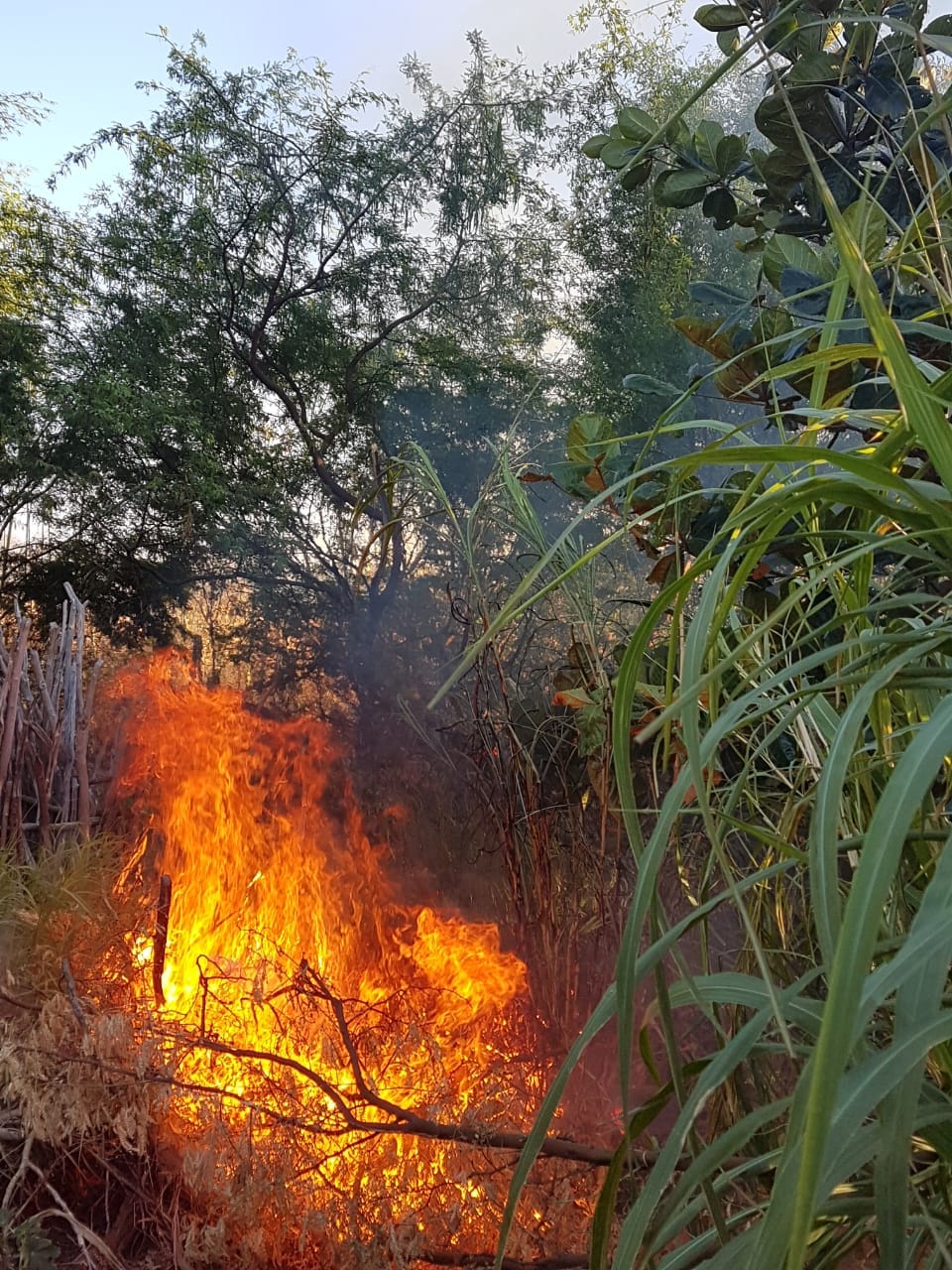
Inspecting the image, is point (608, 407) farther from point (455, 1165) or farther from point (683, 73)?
point (455, 1165)

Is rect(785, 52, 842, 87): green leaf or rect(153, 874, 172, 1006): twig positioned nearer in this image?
rect(785, 52, 842, 87): green leaf

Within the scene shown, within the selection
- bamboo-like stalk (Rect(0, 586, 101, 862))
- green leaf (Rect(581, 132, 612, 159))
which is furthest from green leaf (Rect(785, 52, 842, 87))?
bamboo-like stalk (Rect(0, 586, 101, 862))

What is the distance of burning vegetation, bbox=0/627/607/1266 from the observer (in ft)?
3.43

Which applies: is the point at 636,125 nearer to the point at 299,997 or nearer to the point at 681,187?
the point at 681,187

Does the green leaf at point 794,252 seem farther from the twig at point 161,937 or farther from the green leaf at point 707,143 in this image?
the twig at point 161,937

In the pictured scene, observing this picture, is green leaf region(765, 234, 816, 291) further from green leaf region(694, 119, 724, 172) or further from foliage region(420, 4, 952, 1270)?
green leaf region(694, 119, 724, 172)

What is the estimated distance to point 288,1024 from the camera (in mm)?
1336

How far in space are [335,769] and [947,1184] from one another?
133 inches

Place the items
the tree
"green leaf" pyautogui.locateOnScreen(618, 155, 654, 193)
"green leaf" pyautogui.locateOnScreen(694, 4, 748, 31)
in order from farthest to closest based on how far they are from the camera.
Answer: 1. the tree
2. "green leaf" pyautogui.locateOnScreen(618, 155, 654, 193)
3. "green leaf" pyautogui.locateOnScreen(694, 4, 748, 31)

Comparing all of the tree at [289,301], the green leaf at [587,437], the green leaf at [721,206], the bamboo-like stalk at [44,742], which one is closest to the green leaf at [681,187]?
the green leaf at [721,206]

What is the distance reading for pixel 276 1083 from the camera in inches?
42.8

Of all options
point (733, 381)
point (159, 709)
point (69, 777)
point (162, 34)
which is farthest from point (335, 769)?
point (162, 34)

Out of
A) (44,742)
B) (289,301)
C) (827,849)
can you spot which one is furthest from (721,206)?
(289,301)

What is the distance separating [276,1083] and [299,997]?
263 millimetres
